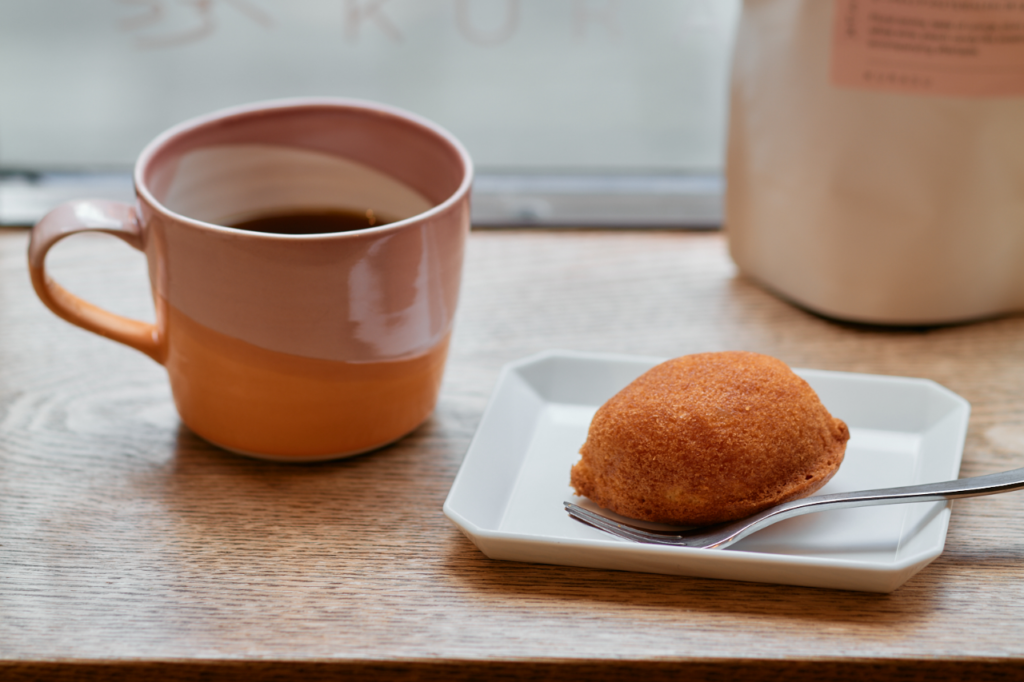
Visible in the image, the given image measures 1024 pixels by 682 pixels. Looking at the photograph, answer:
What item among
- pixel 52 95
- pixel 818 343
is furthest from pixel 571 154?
pixel 52 95

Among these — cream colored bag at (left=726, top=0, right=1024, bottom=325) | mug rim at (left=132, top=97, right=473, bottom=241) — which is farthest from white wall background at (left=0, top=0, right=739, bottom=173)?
mug rim at (left=132, top=97, right=473, bottom=241)

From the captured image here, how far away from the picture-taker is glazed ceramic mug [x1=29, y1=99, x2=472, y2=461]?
16.3 inches

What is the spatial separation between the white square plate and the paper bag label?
18 cm

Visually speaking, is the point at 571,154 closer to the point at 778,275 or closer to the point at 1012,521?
the point at 778,275

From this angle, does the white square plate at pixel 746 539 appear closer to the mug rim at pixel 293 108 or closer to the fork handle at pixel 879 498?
the fork handle at pixel 879 498

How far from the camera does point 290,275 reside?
409 millimetres

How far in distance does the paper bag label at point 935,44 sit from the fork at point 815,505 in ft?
0.83

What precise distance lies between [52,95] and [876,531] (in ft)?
2.35

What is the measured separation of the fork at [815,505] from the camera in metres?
0.39

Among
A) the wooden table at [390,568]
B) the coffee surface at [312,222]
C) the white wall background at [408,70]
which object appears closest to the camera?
the wooden table at [390,568]

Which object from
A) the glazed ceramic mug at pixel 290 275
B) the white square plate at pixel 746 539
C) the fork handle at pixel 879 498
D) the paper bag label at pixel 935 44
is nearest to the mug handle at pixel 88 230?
the glazed ceramic mug at pixel 290 275

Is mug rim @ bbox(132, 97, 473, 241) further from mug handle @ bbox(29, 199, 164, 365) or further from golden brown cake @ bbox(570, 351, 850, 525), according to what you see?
golden brown cake @ bbox(570, 351, 850, 525)

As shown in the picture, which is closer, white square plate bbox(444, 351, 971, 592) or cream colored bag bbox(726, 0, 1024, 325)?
white square plate bbox(444, 351, 971, 592)

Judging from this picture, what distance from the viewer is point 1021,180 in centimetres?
57
